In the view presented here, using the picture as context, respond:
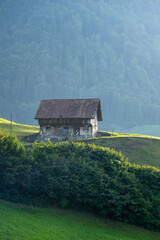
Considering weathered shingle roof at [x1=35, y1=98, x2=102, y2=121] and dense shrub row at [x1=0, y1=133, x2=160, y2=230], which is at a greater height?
weathered shingle roof at [x1=35, y1=98, x2=102, y2=121]

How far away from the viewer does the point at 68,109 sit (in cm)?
5894

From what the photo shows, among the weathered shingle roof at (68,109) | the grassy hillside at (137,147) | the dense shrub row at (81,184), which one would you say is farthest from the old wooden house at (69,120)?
the dense shrub row at (81,184)

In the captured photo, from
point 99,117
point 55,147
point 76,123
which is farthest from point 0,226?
point 99,117

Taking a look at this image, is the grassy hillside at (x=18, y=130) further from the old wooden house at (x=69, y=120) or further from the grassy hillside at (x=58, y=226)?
the grassy hillside at (x=58, y=226)

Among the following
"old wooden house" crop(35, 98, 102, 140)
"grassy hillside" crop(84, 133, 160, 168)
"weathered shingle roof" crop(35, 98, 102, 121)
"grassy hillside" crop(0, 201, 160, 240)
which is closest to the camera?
"grassy hillside" crop(0, 201, 160, 240)

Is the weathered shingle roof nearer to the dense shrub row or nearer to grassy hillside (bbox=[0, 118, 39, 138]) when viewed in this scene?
grassy hillside (bbox=[0, 118, 39, 138])

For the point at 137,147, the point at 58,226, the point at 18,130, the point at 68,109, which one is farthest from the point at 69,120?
the point at 58,226

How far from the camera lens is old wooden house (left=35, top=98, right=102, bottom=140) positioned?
56.8 meters

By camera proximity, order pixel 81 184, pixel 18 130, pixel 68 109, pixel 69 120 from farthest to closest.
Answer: pixel 18 130 → pixel 68 109 → pixel 69 120 → pixel 81 184

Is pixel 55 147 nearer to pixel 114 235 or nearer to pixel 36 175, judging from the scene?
pixel 36 175

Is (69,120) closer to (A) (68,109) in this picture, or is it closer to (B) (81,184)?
(A) (68,109)

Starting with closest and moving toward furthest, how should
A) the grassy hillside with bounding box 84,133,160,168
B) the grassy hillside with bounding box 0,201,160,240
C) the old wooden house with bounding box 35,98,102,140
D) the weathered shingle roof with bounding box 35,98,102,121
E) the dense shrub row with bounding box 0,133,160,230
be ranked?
1. the grassy hillside with bounding box 0,201,160,240
2. the dense shrub row with bounding box 0,133,160,230
3. the grassy hillside with bounding box 84,133,160,168
4. the old wooden house with bounding box 35,98,102,140
5. the weathered shingle roof with bounding box 35,98,102,121

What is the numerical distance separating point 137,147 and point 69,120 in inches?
655

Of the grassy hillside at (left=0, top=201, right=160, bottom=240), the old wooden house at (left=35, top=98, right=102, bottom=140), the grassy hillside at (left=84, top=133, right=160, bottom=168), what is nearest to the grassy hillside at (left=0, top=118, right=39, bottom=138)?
the old wooden house at (left=35, top=98, right=102, bottom=140)
